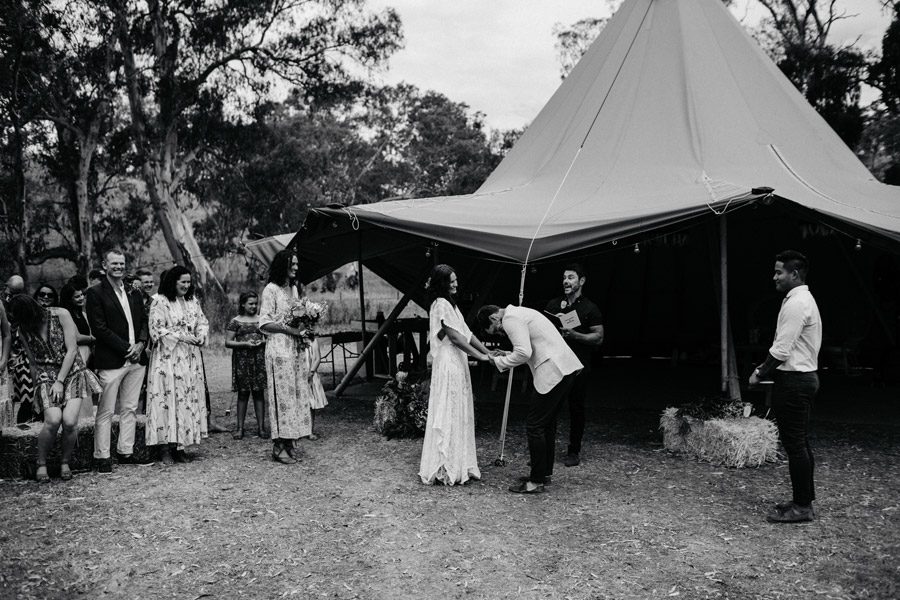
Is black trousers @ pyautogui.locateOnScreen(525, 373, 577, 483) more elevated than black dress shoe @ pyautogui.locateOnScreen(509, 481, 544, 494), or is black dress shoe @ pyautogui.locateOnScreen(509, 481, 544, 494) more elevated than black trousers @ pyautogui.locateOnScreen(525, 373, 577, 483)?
black trousers @ pyautogui.locateOnScreen(525, 373, 577, 483)

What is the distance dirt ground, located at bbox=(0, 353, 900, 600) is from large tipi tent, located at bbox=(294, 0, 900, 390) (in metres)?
1.80

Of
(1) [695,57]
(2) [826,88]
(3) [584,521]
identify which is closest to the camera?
(3) [584,521]

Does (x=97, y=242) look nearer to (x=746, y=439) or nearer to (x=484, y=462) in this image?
(x=484, y=462)

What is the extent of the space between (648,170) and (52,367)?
5380mm

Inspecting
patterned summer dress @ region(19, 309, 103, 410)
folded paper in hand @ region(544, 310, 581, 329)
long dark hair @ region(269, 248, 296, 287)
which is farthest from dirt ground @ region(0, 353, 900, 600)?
long dark hair @ region(269, 248, 296, 287)

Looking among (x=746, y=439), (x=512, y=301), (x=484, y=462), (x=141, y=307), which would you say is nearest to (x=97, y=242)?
(x=512, y=301)

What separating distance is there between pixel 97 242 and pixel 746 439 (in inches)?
761

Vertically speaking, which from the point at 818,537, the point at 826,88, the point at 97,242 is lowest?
the point at 818,537

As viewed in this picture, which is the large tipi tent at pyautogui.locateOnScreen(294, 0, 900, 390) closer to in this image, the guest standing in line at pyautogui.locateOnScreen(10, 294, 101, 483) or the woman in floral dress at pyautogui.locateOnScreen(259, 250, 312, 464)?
the woman in floral dress at pyautogui.locateOnScreen(259, 250, 312, 464)

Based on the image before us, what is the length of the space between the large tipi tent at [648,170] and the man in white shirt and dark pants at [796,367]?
160 cm

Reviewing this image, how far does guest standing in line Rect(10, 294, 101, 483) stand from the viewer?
192 inches

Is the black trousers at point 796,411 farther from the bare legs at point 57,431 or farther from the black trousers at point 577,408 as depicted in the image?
the bare legs at point 57,431

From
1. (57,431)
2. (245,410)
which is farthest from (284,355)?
(57,431)

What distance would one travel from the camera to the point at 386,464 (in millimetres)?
5598
